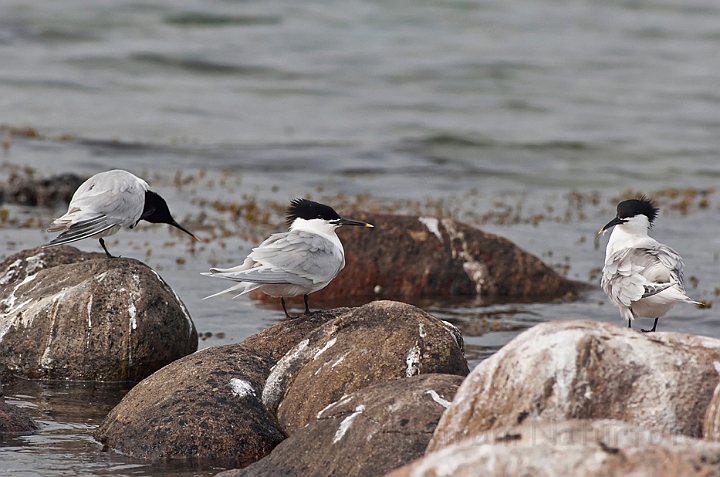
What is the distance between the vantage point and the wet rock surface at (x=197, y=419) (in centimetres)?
523

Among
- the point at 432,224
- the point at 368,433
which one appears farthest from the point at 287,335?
the point at 432,224

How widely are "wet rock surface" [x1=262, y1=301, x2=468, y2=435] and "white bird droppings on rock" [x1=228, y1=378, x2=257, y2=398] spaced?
0.11m

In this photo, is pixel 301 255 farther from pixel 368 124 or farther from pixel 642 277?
pixel 368 124

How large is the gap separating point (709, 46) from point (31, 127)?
20.3 meters

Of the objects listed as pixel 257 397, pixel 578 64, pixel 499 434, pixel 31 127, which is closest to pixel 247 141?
pixel 31 127

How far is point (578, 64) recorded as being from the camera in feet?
86.7

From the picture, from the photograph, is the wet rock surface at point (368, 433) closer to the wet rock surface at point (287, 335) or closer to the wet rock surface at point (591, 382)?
the wet rock surface at point (591, 382)

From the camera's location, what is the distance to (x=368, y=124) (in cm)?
2084

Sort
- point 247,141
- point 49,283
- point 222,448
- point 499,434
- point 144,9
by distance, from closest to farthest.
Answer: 1. point 499,434
2. point 222,448
3. point 49,283
4. point 247,141
5. point 144,9

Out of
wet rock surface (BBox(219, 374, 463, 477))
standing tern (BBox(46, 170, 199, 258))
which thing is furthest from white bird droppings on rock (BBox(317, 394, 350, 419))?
standing tern (BBox(46, 170, 199, 258))

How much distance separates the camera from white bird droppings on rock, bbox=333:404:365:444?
4.62 meters

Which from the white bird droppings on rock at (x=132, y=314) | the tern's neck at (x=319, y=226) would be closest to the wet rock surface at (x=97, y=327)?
the white bird droppings on rock at (x=132, y=314)

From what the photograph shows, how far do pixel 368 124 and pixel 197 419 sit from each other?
52.3 ft

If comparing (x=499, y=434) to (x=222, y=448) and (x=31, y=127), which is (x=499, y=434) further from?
(x=31, y=127)
